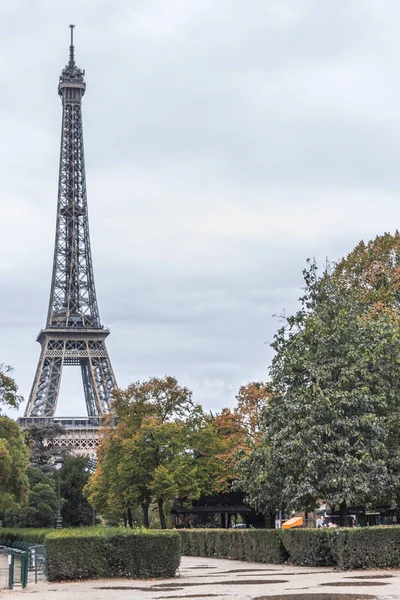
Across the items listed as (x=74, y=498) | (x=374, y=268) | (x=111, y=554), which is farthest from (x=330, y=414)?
(x=74, y=498)

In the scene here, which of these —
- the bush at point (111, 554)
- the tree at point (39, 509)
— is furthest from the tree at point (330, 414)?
the tree at point (39, 509)

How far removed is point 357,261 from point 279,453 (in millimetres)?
19852

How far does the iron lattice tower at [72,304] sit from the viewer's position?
Result: 4358 inches

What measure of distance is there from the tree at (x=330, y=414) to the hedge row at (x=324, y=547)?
8.08 feet

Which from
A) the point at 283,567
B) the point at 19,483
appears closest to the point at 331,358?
the point at 283,567

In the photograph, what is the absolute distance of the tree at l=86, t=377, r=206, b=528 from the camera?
2340 inches

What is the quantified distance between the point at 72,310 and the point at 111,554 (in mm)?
85826

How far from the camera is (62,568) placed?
Answer: 29875 mm

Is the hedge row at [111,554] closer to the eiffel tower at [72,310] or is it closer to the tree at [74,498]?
the tree at [74,498]

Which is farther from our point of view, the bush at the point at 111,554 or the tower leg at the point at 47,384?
the tower leg at the point at 47,384

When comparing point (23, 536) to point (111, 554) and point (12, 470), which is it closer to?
point (12, 470)


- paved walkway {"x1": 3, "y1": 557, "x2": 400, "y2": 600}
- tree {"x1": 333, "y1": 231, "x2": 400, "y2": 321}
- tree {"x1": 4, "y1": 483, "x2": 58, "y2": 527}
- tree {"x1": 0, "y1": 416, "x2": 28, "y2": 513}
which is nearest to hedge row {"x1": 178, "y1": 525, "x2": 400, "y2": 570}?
paved walkway {"x1": 3, "y1": 557, "x2": 400, "y2": 600}

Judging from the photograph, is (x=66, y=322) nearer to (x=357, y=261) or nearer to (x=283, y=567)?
(x=357, y=261)

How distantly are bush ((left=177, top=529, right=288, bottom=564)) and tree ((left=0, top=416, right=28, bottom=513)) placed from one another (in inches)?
374
